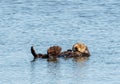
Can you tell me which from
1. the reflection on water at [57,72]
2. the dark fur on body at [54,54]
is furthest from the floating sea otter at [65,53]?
the reflection on water at [57,72]

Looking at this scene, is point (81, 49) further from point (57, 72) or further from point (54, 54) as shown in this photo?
point (57, 72)

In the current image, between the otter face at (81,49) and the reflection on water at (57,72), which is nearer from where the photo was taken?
the reflection on water at (57,72)

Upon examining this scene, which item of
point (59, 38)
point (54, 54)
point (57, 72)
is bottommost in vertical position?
point (59, 38)

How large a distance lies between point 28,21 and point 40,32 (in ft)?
12.6

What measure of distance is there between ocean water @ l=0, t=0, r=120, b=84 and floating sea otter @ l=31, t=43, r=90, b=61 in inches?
11.2

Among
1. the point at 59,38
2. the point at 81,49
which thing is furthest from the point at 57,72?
the point at 59,38

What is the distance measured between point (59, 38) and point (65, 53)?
4.48 m

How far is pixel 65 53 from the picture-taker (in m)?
29.1

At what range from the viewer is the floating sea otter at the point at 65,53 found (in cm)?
2895

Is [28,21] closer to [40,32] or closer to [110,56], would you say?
[40,32]

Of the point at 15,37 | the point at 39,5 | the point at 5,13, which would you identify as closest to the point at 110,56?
the point at 15,37

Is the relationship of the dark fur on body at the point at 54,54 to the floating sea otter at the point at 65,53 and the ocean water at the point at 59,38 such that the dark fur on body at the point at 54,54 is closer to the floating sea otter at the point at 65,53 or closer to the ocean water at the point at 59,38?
the floating sea otter at the point at 65,53

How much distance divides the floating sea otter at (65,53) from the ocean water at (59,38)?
0.28 m

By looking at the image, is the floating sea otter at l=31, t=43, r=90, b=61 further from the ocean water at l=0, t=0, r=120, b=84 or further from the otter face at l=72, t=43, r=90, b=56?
the ocean water at l=0, t=0, r=120, b=84
